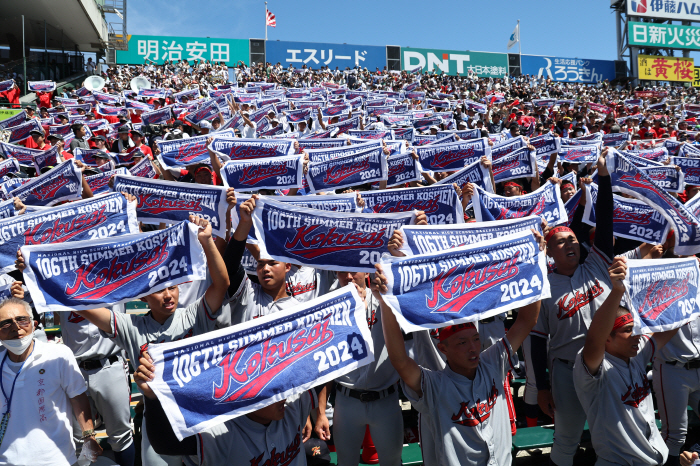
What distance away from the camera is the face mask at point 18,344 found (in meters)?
3.42

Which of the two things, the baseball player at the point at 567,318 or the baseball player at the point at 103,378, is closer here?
the baseball player at the point at 567,318

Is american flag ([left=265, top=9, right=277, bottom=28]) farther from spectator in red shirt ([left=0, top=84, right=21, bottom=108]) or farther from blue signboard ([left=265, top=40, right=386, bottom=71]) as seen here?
spectator in red shirt ([left=0, top=84, right=21, bottom=108])

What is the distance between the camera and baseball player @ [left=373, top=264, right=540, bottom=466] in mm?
3031

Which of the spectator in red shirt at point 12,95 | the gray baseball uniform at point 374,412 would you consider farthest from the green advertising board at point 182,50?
the gray baseball uniform at point 374,412

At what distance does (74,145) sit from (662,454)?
12.1 m

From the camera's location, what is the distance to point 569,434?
411 cm

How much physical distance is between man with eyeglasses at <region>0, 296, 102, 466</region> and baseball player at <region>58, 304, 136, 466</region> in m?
0.63

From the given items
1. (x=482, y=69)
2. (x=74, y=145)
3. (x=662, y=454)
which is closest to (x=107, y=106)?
(x=74, y=145)

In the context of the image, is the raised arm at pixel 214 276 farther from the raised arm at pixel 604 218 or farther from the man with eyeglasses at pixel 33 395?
the raised arm at pixel 604 218

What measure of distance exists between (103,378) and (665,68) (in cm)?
4833

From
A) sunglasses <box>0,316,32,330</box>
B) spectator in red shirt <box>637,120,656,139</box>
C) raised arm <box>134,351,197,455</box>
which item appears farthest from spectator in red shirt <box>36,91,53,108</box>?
raised arm <box>134,351,197,455</box>

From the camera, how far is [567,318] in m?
4.17

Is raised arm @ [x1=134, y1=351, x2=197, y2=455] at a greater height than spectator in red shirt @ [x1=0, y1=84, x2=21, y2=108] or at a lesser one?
lesser

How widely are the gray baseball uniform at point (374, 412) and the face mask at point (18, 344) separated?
83.0 inches
